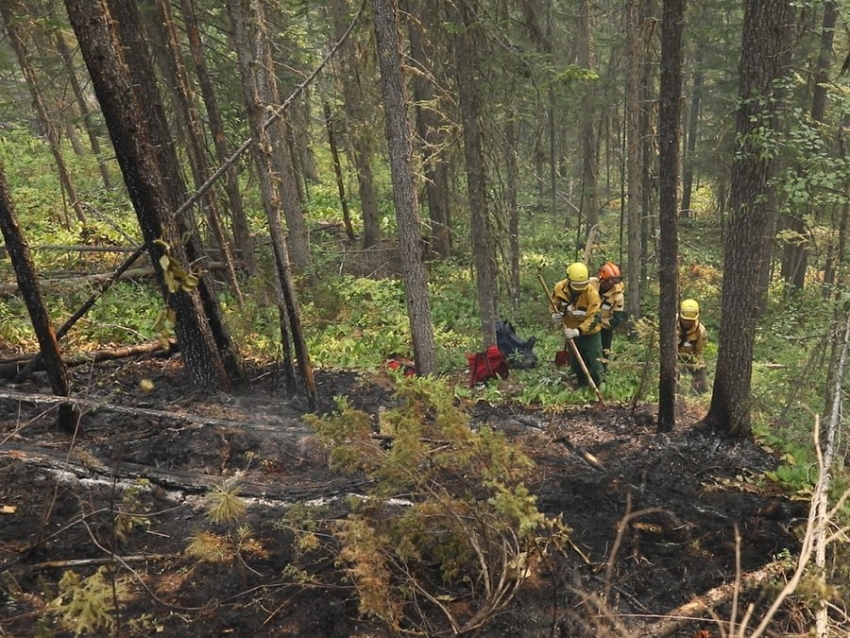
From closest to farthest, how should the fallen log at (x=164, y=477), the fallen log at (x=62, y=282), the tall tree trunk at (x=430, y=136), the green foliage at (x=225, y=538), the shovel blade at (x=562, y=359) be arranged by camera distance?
1. the green foliage at (x=225, y=538)
2. the fallen log at (x=164, y=477)
3. the fallen log at (x=62, y=282)
4. the shovel blade at (x=562, y=359)
5. the tall tree trunk at (x=430, y=136)

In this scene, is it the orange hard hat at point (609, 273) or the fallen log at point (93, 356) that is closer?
the fallen log at point (93, 356)

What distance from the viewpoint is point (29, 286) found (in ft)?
17.3

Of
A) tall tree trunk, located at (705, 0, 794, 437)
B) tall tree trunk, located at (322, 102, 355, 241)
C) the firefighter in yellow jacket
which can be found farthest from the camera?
tall tree trunk, located at (322, 102, 355, 241)

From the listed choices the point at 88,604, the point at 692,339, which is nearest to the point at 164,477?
the point at 88,604

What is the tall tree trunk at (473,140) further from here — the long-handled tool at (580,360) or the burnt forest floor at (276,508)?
the burnt forest floor at (276,508)

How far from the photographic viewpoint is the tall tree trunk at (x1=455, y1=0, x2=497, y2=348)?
8.52 meters

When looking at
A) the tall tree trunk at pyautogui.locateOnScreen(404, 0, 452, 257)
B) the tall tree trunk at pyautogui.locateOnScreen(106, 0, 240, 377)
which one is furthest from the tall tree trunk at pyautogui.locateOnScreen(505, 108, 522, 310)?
the tall tree trunk at pyautogui.locateOnScreen(106, 0, 240, 377)

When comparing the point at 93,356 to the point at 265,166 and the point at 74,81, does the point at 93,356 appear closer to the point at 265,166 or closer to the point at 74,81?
the point at 265,166

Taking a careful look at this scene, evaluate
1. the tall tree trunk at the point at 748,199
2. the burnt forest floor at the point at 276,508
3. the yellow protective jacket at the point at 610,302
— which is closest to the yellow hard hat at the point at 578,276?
the yellow protective jacket at the point at 610,302

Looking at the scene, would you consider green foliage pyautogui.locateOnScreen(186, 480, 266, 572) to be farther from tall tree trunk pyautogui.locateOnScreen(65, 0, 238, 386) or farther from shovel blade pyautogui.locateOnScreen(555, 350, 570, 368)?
shovel blade pyautogui.locateOnScreen(555, 350, 570, 368)

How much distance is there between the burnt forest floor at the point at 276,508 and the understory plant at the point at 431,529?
0.27 meters

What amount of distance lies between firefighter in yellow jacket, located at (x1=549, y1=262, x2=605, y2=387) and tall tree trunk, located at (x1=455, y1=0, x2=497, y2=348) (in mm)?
1851

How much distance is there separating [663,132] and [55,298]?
Result: 10.6 metres

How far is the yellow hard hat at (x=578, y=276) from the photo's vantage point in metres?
8.22
